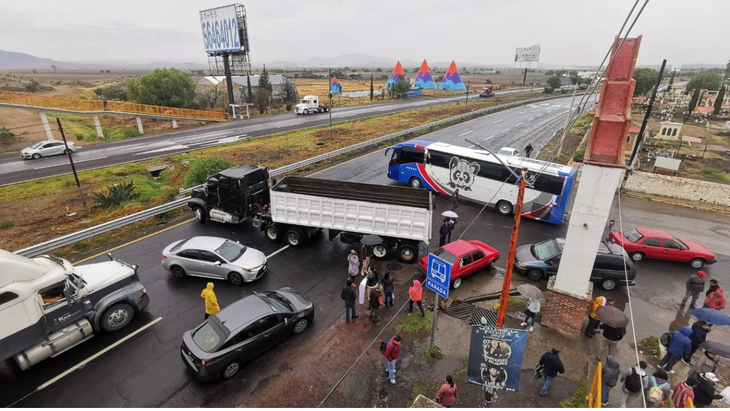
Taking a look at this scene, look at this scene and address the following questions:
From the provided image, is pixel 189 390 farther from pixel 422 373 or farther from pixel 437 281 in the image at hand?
pixel 437 281

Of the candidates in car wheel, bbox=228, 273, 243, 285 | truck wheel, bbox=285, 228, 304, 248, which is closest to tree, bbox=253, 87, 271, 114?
truck wheel, bbox=285, 228, 304, 248

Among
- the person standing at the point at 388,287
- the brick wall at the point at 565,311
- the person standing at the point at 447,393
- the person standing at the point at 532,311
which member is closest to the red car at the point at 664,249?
the brick wall at the point at 565,311

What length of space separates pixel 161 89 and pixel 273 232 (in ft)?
147

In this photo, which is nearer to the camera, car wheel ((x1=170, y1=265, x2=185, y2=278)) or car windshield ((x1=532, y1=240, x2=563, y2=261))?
car wheel ((x1=170, y1=265, x2=185, y2=278))

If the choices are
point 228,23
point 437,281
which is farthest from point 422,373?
point 228,23

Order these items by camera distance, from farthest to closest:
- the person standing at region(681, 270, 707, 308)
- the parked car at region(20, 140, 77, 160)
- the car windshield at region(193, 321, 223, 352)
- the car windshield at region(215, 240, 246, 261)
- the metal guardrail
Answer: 1. the parked car at region(20, 140, 77, 160)
2. the metal guardrail
3. the car windshield at region(215, 240, 246, 261)
4. the person standing at region(681, 270, 707, 308)
5. the car windshield at region(193, 321, 223, 352)

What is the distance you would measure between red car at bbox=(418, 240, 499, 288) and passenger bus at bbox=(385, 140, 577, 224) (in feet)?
15.7

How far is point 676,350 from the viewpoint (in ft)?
29.4

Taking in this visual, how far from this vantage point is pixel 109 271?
10477 mm

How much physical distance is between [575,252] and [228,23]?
5309 cm

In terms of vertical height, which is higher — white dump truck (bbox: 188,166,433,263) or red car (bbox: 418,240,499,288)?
white dump truck (bbox: 188,166,433,263)

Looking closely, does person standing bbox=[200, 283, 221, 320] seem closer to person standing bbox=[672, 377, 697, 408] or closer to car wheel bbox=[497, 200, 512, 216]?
person standing bbox=[672, 377, 697, 408]

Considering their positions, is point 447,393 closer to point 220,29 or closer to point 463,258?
point 463,258

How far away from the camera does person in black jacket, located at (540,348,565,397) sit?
313 inches
